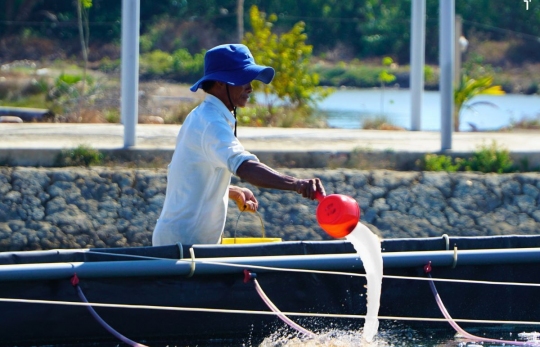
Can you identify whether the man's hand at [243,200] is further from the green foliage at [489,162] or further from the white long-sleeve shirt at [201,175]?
the green foliage at [489,162]

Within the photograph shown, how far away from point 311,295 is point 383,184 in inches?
159

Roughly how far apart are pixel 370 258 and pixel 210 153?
93 centimetres

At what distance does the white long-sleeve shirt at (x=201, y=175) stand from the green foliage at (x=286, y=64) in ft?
27.0

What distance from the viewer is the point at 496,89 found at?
15289 millimetres

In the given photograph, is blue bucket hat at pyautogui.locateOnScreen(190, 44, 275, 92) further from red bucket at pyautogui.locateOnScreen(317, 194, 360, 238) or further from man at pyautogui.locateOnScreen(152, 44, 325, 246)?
red bucket at pyautogui.locateOnScreen(317, 194, 360, 238)

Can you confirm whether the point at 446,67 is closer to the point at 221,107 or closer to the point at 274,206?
the point at 274,206

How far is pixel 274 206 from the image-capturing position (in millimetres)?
9164

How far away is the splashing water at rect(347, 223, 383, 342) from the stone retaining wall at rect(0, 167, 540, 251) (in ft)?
12.6

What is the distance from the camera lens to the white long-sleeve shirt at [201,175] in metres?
4.84

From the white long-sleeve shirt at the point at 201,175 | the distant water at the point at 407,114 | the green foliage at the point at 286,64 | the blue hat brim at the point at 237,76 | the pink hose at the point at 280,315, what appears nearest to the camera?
the white long-sleeve shirt at the point at 201,175

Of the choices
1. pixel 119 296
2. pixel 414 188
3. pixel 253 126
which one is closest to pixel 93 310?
pixel 119 296

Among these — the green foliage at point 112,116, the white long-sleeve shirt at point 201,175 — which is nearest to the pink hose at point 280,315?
the white long-sleeve shirt at point 201,175

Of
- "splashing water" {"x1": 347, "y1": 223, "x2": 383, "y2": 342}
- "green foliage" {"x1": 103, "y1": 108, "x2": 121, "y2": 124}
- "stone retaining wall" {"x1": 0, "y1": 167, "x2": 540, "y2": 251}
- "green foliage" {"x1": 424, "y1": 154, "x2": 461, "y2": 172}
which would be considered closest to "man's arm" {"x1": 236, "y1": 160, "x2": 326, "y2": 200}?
"splashing water" {"x1": 347, "y1": 223, "x2": 383, "y2": 342}

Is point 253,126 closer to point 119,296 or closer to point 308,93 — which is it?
point 308,93
